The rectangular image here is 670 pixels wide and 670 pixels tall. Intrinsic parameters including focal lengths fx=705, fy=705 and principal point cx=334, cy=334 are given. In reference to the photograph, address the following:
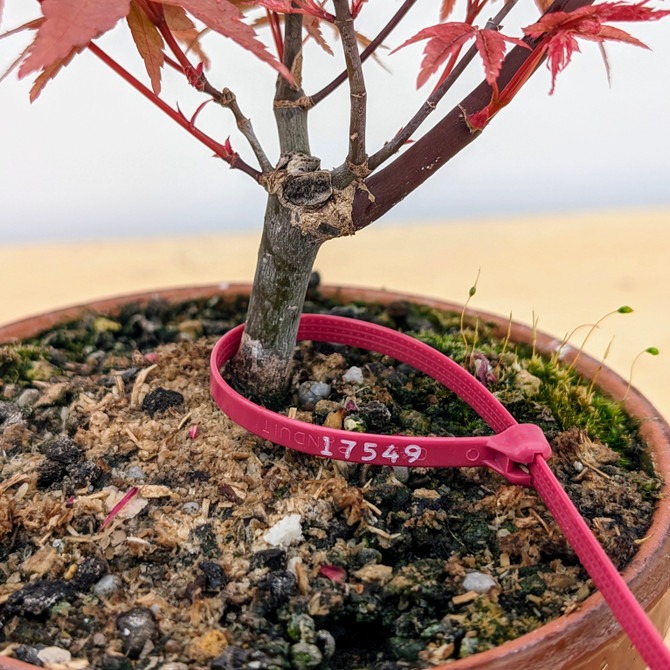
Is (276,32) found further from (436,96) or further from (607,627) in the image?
(607,627)

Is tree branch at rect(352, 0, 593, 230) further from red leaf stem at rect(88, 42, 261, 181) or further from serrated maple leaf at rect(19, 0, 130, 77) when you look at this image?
serrated maple leaf at rect(19, 0, 130, 77)

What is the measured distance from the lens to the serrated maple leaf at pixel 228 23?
408mm

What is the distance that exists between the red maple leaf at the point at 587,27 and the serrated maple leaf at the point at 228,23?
0.61 feet

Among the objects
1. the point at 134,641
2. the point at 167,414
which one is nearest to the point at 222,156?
the point at 167,414

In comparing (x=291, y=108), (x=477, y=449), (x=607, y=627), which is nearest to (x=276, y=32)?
(x=291, y=108)

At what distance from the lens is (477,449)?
22.6 inches

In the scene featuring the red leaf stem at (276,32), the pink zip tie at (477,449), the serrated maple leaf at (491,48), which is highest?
the red leaf stem at (276,32)

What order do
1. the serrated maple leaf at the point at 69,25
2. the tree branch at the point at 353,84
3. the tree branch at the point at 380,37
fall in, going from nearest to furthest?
the serrated maple leaf at the point at 69,25, the tree branch at the point at 353,84, the tree branch at the point at 380,37

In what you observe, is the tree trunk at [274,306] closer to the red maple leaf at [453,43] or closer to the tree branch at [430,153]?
the tree branch at [430,153]

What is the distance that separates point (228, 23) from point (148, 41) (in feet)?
0.55

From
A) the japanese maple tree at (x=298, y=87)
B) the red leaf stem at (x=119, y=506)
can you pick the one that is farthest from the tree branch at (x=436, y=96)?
the red leaf stem at (x=119, y=506)

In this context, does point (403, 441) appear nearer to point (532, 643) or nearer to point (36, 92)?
point (532, 643)

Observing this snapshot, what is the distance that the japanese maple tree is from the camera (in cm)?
43

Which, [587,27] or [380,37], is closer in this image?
[587,27]
